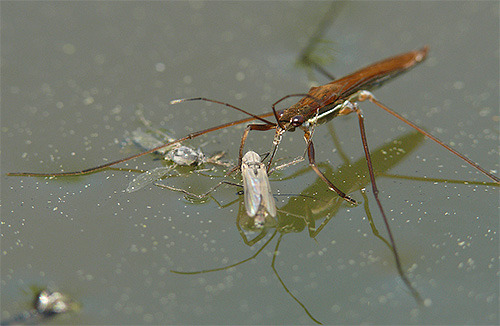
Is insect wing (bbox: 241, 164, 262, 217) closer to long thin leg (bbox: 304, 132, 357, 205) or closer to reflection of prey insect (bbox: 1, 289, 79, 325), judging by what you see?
long thin leg (bbox: 304, 132, 357, 205)

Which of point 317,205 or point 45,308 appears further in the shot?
point 317,205

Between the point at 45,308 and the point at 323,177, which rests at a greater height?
the point at 323,177

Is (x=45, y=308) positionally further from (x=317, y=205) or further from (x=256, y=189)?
(x=317, y=205)

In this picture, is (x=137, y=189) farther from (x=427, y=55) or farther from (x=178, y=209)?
(x=427, y=55)

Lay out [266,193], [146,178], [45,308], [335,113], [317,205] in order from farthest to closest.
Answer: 1. [335,113]
2. [146,178]
3. [317,205]
4. [266,193]
5. [45,308]

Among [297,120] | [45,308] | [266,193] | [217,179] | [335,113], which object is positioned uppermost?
[335,113]

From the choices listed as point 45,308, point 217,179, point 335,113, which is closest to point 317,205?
point 217,179

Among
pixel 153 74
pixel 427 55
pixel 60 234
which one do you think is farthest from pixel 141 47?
pixel 427 55
